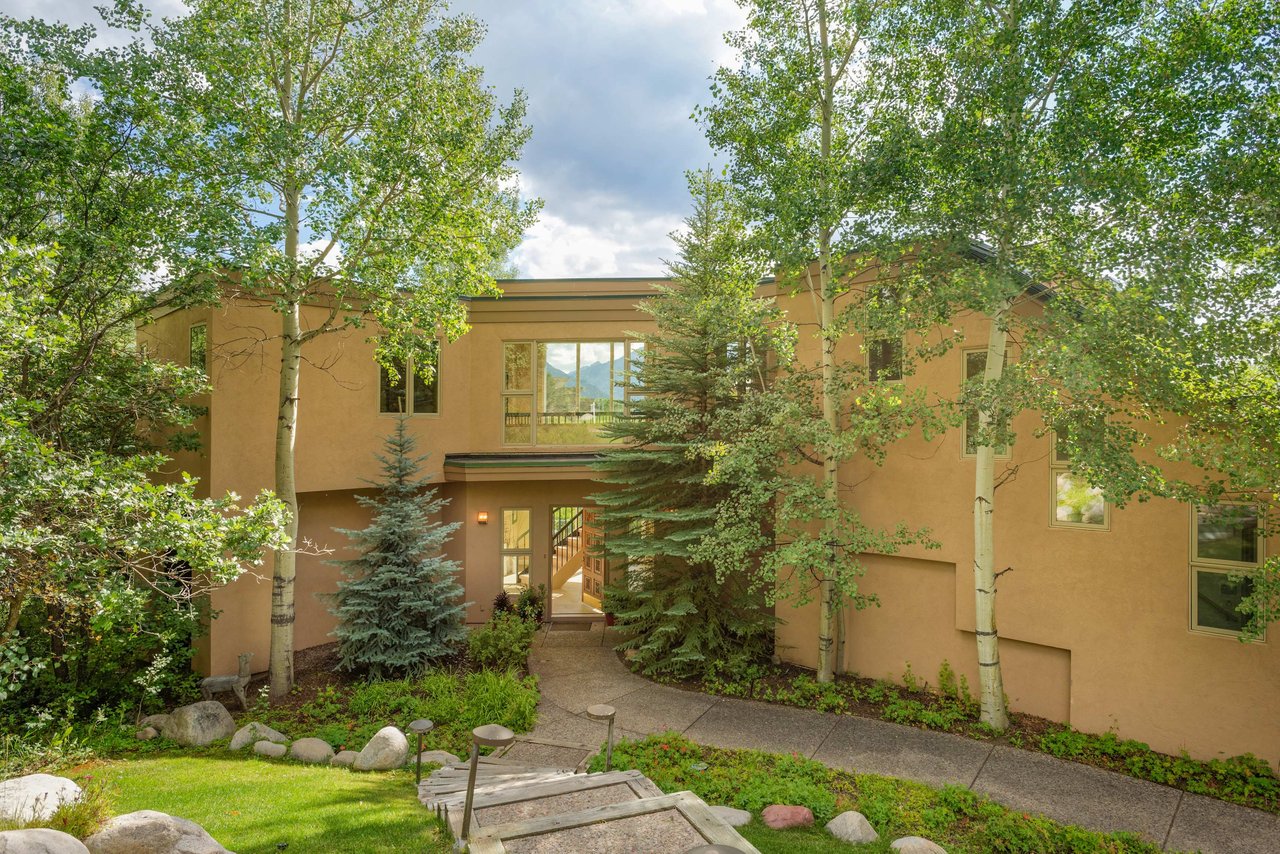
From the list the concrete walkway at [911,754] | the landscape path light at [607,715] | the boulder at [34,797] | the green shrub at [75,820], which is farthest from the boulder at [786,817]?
the boulder at [34,797]

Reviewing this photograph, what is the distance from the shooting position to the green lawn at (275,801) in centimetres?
488

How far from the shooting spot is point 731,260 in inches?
372

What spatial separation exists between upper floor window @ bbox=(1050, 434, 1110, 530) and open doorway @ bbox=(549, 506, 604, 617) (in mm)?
8495

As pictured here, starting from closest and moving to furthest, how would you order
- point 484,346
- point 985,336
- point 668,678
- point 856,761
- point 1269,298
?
1. point 1269,298
2. point 856,761
3. point 985,336
4. point 668,678
5. point 484,346

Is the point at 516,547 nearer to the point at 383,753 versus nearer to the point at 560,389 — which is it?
the point at 560,389

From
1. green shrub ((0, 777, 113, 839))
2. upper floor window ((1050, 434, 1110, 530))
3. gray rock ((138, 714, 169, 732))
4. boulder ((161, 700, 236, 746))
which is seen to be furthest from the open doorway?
green shrub ((0, 777, 113, 839))

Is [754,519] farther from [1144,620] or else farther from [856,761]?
[1144,620]

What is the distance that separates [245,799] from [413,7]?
1018cm

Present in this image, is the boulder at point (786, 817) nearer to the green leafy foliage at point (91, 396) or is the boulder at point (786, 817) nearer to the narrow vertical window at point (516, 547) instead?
the green leafy foliage at point (91, 396)

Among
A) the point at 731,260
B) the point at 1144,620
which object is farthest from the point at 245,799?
the point at 1144,620

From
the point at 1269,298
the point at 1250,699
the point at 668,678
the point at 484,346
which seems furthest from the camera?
the point at 484,346

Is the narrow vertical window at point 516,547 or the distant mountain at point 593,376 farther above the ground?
the distant mountain at point 593,376

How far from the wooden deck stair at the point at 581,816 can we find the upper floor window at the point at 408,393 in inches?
308

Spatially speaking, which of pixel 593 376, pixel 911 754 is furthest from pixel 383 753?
pixel 593 376
